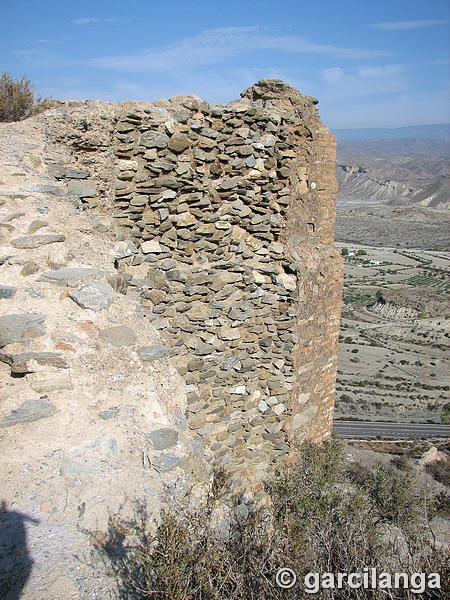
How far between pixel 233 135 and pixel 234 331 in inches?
84.7

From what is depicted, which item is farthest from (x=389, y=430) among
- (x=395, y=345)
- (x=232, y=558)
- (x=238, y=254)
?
(x=232, y=558)

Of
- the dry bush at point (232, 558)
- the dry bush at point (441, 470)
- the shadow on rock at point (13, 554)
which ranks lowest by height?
the dry bush at point (441, 470)

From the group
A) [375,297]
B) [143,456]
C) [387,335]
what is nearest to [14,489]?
[143,456]

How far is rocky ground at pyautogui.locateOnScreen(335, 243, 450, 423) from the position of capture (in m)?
28.0

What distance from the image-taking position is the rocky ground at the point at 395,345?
28.0 m

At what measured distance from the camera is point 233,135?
476 centimetres

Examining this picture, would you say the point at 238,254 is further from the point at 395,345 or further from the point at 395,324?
the point at 395,324

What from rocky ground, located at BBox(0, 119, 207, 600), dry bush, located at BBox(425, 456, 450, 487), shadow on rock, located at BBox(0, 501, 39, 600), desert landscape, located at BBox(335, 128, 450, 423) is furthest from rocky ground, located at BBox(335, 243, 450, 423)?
shadow on rock, located at BBox(0, 501, 39, 600)

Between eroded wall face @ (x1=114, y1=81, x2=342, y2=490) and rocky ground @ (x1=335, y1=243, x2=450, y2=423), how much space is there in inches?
891

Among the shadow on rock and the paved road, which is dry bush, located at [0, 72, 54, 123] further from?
the paved road

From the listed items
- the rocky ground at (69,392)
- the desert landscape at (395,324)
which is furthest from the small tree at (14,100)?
the desert landscape at (395,324)

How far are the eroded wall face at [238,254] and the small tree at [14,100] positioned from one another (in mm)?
4031

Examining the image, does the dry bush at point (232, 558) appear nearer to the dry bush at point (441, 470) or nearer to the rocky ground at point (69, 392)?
the rocky ground at point (69, 392)

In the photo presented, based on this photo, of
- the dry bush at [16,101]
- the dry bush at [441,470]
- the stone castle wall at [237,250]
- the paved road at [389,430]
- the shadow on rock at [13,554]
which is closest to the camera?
the shadow on rock at [13,554]
